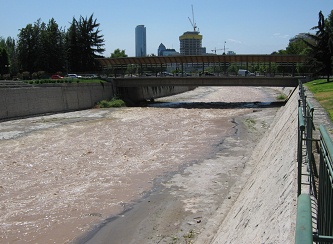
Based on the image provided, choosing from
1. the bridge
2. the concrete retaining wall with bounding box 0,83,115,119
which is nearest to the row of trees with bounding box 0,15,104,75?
the bridge

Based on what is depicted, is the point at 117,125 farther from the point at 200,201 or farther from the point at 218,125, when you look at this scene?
the point at 200,201

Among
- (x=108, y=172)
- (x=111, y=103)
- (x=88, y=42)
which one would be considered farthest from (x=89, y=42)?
(x=108, y=172)

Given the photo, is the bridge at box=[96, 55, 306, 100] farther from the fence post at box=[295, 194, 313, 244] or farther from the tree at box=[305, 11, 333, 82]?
the fence post at box=[295, 194, 313, 244]

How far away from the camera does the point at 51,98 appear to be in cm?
5638

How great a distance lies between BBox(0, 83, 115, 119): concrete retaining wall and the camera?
Answer: 161ft

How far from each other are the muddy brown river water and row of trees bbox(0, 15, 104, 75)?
47945mm

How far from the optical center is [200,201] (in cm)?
1573

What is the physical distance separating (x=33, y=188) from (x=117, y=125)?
23.4 m

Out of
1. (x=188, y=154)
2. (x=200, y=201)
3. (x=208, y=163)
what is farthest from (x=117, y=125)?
(x=200, y=201)

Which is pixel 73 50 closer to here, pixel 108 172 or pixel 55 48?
pixel 55 48

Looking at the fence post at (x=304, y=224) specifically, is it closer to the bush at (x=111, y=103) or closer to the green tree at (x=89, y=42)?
the bush at (x=111, y=103)

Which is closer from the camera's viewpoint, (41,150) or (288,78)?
(41,150)

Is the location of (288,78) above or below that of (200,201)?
above

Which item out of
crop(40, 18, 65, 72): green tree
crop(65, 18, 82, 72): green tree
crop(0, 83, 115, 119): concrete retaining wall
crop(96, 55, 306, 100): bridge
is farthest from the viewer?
crop(65, 18, 82, 72): green tree
